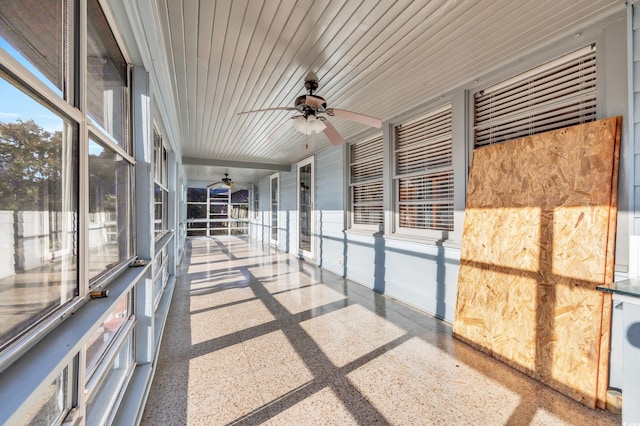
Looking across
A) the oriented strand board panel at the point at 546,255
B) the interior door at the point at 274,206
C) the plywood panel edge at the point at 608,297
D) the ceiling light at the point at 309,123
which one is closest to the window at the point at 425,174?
the oriented strand board panel at the point at 546,255

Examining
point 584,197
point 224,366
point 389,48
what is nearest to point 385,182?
point 389,48

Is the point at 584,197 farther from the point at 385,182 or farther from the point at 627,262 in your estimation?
the point at 385,182

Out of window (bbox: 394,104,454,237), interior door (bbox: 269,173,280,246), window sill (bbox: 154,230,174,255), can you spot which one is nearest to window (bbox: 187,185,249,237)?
interior door (bbox: 269,173,280,246)

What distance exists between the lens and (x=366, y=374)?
2295 millimetres

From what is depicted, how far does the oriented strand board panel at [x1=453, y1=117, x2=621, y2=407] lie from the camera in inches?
80.0

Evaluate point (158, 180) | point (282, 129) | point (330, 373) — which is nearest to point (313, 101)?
point (282, 129)

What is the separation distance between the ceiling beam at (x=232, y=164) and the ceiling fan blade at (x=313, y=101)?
209 inches

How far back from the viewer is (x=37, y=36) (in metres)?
0.84

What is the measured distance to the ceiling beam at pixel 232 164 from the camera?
7.11 metres

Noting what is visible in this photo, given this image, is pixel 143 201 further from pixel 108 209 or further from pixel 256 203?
pixel 256 203

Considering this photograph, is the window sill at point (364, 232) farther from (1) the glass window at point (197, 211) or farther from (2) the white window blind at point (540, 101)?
(1) the glass window at point (197, 211)

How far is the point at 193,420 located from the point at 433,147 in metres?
3.71

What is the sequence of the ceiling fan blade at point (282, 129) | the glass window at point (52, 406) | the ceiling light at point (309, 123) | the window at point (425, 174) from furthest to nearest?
the window at point (425, 174)
the ceiling fan blade at point (282, 129)
the ceiling light at point (309, 123)
the glass window at point (52, 406)

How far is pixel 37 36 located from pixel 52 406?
1.22 metres
